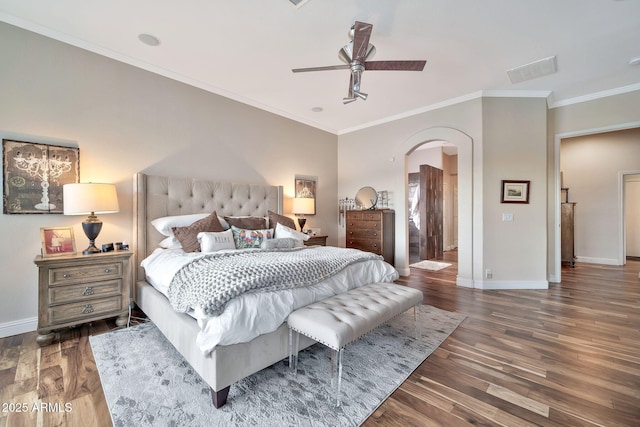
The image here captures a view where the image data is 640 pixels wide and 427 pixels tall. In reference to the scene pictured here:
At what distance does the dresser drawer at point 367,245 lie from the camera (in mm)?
4641

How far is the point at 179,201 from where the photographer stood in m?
3.34

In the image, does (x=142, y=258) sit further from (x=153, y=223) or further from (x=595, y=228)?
(x=595, y=228)

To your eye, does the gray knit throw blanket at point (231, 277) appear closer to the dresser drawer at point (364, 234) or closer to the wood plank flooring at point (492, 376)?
the wood plank flooring at point (492, 376)

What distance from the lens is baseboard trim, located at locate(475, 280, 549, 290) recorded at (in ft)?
13.0

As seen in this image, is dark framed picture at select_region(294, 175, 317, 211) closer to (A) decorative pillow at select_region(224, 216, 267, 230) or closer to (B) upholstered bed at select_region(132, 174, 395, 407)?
(B) upholstered bed at select_region(132, 174, 395, 407)

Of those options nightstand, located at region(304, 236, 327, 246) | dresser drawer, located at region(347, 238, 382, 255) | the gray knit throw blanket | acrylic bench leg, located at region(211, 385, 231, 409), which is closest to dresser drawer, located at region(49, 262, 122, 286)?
the gray knit throw blanket

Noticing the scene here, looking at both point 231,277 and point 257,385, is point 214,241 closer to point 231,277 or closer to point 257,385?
point 231,277

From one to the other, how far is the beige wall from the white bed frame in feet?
0.61

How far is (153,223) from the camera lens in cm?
306

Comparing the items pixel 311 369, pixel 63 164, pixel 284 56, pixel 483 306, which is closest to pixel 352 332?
pixel 311 369

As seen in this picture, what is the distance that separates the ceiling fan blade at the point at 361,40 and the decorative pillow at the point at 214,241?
2246 millimetres

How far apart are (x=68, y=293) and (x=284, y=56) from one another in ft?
10.4

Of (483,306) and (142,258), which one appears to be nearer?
(142,258)

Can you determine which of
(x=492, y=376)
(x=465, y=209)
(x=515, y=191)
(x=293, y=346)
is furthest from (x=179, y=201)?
(x=515, y=191)
